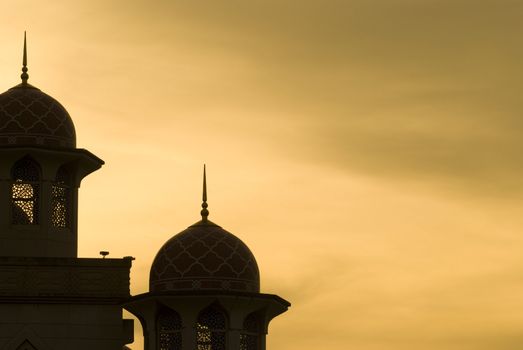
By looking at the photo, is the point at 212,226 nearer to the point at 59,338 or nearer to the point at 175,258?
the point at 175,258

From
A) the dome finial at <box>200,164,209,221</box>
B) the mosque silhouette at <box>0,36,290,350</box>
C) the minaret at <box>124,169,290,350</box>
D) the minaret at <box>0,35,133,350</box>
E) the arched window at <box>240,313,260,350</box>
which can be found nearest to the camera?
the minaret at <box>124,169,290,350</box>

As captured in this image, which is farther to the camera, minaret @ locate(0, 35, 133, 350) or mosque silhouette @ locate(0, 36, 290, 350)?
minaret @ locate(0, 35, 133, 350)

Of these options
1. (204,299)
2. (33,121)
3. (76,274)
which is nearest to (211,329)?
(204,299)

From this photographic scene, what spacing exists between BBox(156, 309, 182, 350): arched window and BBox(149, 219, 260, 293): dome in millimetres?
632

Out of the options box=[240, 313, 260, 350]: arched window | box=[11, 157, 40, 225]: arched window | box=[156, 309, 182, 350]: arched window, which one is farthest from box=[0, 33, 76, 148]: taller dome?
box=[240, 313, 260, 350]: arched window

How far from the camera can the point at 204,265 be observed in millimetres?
46312

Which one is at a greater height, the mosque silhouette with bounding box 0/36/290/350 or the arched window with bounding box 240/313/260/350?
the mosque silhouette with bounding box 0/36/290/350

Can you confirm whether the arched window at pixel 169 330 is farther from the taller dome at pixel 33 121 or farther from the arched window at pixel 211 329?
the taller dome at pixel 33 121

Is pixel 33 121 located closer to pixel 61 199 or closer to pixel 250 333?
pixel 61 199

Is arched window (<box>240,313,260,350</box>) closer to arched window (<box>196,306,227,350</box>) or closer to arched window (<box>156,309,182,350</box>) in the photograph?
arched window (<box>196,306,227,350</box>)

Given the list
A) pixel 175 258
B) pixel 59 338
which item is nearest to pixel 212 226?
pixel 175 258

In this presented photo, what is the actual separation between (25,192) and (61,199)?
99 cm

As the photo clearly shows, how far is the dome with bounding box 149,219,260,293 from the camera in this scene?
46.2 metres

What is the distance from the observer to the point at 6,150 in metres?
48.5
